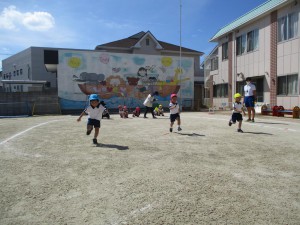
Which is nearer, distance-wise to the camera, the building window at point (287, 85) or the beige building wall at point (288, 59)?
the beige building wall at point (288, 59)

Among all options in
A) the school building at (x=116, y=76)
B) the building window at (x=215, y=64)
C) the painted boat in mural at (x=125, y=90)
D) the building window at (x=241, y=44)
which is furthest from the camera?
the building window at (x=215, y=64)

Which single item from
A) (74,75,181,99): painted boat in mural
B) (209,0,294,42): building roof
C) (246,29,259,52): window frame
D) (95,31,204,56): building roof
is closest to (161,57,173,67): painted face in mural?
(74,75,181,99): painted boat in mural

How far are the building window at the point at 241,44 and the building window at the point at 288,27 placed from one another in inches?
160

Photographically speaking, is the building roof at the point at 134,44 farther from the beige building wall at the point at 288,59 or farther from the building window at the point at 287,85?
the building window at the point at 287,85

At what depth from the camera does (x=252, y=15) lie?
19.0 metres

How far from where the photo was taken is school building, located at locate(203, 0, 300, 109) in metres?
15.7

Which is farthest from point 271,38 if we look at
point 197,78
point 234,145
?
point 197,78

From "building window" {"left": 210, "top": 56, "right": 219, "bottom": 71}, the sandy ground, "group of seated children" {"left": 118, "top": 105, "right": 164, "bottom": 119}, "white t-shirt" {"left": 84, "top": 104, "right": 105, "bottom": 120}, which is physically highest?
"building window" {"left": 210, "top": 56, "right": 219, "bottom": 71}

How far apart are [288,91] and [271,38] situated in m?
3.93

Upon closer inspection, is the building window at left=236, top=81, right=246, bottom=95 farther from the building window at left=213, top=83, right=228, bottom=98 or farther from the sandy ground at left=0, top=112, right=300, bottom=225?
the sandy ground at left=0, top=112, right=300, bottom=225

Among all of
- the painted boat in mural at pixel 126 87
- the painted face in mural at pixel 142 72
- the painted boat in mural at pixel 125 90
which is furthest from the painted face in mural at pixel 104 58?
the painted face in mural at pixel 142 72

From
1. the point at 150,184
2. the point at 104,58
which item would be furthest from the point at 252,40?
the point at 150,184

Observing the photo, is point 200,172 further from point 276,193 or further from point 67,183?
point 67,183

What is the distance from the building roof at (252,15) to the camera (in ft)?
54.1
